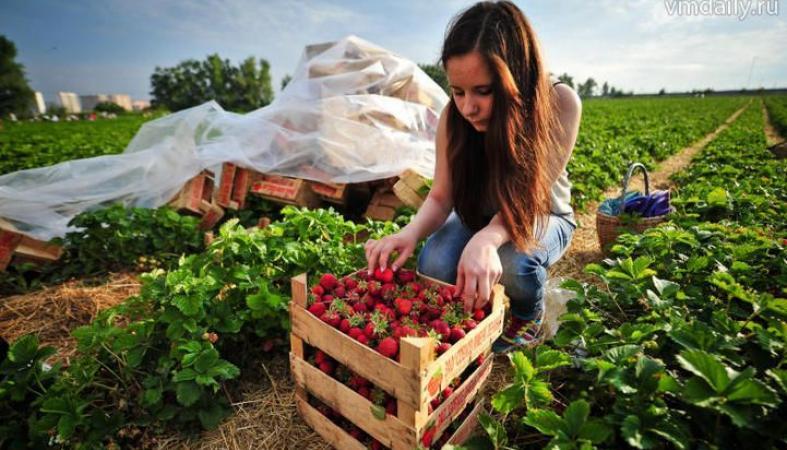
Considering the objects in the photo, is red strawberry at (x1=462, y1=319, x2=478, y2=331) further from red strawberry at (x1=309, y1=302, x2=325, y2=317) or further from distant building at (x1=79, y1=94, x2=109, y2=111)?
distant building at (x1=79, y1=94, x2=109, y2=111)

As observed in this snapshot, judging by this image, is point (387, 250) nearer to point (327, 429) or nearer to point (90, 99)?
point (327, 429)

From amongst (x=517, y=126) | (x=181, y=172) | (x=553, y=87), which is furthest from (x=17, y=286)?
(x=553, y=87)

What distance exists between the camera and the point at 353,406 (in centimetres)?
137

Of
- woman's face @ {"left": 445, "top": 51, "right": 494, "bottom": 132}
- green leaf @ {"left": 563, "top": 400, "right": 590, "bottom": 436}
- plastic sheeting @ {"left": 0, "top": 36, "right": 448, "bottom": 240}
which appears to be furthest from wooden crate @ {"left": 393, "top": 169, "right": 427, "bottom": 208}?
green leaf @ {"left": 563, "top": 400, "right": 590, "bottom": 436}

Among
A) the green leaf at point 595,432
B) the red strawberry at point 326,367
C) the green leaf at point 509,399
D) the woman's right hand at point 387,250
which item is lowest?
the red strawberry at point 326,367

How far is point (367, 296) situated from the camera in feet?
5.04

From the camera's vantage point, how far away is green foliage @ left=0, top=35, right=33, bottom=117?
44031 millimetres

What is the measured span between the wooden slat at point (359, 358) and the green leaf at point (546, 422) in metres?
0.31

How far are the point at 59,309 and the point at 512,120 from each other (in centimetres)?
323

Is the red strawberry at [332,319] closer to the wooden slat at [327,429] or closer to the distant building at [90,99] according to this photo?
the wooden slat at [327,429]

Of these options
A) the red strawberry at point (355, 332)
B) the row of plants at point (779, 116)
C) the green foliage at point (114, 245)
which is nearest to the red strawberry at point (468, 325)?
the red strawberry at point (355, 332)

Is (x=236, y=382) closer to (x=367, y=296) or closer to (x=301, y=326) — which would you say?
(x=301, y=326)

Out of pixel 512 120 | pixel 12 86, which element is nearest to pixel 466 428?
pixel 512 120

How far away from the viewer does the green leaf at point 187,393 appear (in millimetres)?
1548
